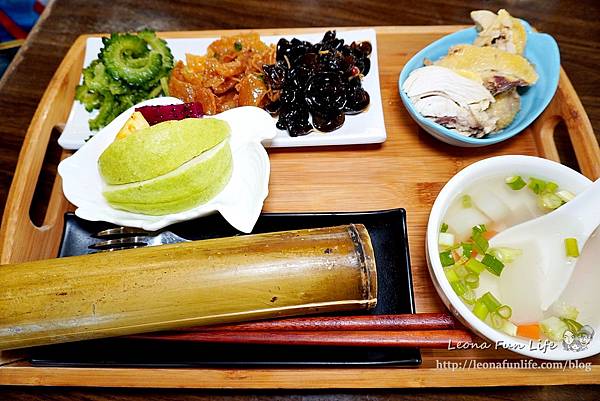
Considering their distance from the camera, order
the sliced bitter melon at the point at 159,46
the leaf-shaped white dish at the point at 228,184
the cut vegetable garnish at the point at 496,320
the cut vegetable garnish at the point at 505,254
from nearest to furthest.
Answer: the cut vegetable garnish at the point at 496,320 < the cut vegetable garnish at the point at 505,254 < the leaf-shaped white dish at the point at 228,184 < the sliced bitter melon at the point at 159,46

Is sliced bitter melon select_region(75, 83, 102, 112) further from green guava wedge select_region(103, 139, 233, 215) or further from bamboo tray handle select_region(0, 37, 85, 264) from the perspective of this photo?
green guava wedge select_region(103, 139, 233, 215)

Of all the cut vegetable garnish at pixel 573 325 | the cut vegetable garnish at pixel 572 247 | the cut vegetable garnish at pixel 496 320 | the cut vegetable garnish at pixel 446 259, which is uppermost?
the cut vegetable garnish at pixel 572 247

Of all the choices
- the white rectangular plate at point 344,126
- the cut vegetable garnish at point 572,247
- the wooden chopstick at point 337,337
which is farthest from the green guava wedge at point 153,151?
the cut vegetable garnish at point 572,247

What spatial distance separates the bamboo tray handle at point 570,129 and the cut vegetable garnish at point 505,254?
490mm

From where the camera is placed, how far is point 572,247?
1.60 m

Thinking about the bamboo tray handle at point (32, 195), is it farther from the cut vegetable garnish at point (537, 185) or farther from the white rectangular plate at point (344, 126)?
the cut vegetable garnish at point (537, 185)

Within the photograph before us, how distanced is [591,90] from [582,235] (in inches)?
40.3

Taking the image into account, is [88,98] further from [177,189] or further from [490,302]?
[490,302]

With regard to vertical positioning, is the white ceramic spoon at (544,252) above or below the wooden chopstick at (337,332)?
above

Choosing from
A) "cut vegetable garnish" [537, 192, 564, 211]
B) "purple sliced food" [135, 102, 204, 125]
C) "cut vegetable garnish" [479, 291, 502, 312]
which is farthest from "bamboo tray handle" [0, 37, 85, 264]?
"cut vegetable garnish" [537, 192, 564, 211]

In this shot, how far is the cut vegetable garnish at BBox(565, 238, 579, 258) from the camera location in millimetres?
1596

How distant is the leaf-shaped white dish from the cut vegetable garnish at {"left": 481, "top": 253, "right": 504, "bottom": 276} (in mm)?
734

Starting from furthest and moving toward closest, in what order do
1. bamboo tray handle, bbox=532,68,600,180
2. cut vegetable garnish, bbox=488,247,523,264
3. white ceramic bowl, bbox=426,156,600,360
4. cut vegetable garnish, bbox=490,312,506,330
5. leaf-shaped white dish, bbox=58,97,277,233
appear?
bamboo tray handle, bbox=532,68,600,180 → leaf-shaped white dish, bbox=58,97,277,233 → cut vegetable garnish, bbox=488,247,523,264 → cut vegetable garnish, bbox=490,312,506,330 → white ceramic bowl, bbox=426,156,600,360

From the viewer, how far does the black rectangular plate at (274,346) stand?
1537 millimetres
